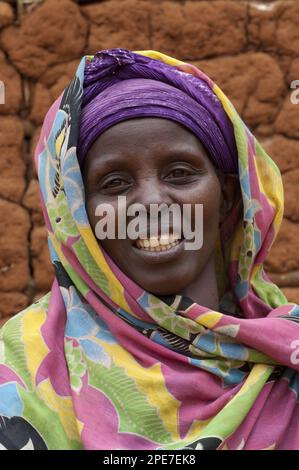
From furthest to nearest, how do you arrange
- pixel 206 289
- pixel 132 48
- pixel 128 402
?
pixel 132 48 → pixel 206 289 → pixel 128 402

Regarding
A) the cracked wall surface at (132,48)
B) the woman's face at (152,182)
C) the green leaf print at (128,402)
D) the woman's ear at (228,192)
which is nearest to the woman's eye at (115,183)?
the woman's face at (152,182)

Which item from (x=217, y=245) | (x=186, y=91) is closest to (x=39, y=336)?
(x=217, y=245)

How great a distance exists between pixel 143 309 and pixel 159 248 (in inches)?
5.5

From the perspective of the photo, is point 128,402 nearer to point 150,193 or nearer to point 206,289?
point 206,289

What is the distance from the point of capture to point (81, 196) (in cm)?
195

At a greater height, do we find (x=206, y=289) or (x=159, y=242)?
(x=159, y=242)

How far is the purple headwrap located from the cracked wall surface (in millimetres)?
1366

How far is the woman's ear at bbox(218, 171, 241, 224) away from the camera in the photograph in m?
2.09

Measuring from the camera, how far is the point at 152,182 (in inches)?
75.2

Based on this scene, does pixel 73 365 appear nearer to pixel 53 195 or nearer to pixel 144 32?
pixel 53 195

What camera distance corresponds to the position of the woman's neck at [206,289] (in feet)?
6.59

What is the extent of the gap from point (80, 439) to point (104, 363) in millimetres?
162

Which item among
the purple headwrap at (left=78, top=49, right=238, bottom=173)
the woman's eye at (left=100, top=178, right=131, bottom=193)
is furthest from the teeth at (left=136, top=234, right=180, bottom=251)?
the purple headwrap at (left=78, top=49, right=238, bottom=173)

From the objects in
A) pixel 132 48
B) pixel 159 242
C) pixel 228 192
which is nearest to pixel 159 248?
pixel 159 242
